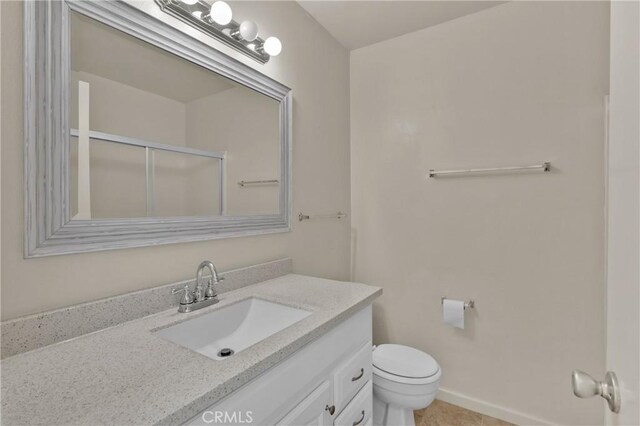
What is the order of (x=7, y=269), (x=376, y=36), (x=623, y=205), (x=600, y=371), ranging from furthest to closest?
(x=376, y=36), (x=600, y=371), (x=7, y=269), (x=623, y=205)

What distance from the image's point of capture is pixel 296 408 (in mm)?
846

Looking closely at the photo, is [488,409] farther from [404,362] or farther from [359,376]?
[359,376]

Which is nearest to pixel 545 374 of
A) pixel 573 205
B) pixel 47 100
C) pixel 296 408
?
pixel 573 205

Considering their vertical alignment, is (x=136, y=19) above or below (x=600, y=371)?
above

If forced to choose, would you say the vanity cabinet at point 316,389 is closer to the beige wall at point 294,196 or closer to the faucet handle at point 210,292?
the faucet handle at point 210,292

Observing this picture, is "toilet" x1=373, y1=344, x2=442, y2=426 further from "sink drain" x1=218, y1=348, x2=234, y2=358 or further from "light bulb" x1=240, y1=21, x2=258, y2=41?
"light bulb" x1=240, y1=21, x2=258, y2=41

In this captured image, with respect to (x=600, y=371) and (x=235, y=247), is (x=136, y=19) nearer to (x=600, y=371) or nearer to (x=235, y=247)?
(x=235, y=247)

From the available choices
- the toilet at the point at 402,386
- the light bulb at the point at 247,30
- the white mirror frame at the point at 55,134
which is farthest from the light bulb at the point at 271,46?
the toilet at the point at 402,386

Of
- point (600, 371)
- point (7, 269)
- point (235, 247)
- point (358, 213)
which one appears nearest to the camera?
point (7, 269)

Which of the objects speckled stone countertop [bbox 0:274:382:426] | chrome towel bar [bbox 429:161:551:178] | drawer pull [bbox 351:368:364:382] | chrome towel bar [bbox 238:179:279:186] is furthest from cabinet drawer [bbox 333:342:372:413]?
chrome towel bar [bbox 429:161:551:178]

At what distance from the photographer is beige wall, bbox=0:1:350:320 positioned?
0.75m

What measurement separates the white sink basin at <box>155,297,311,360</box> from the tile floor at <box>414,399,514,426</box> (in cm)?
127

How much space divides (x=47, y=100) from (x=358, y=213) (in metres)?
1.85

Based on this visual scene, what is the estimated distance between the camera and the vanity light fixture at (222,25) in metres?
1.09
